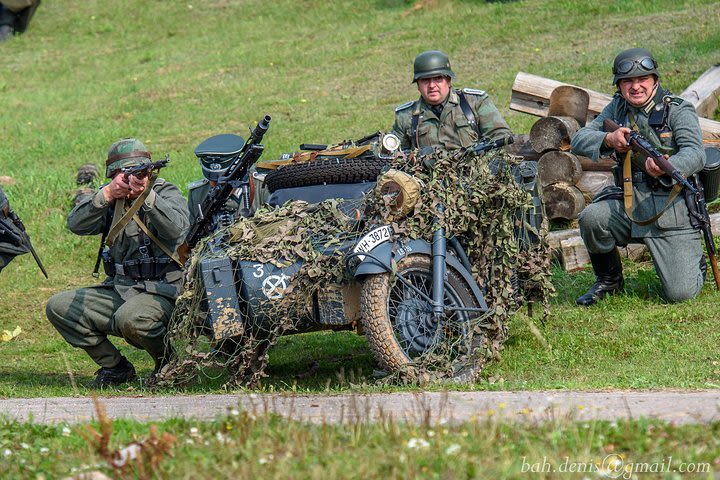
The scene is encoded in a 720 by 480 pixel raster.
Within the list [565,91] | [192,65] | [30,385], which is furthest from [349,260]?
[192,65]

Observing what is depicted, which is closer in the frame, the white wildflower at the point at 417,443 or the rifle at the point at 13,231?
the white wildflower at the point at 417,443

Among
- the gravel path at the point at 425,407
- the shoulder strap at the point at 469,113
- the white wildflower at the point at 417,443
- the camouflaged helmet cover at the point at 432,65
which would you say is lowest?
the gravel path at the point at 425,407

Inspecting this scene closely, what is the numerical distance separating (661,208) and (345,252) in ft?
10.8

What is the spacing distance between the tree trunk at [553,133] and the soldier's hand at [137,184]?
4.60 meters

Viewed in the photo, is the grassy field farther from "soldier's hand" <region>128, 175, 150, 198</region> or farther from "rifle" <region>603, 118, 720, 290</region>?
"soldier's hand" <region>128, 175, 150, 198</region>

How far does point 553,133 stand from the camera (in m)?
11.2

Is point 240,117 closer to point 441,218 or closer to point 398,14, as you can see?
point 398,14

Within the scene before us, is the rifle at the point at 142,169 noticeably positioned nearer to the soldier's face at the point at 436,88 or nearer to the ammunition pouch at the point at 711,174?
the soldier's face at the point at 436,88

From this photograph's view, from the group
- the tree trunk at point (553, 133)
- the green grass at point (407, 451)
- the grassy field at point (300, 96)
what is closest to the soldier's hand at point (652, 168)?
the grassy field at point (300, 96)

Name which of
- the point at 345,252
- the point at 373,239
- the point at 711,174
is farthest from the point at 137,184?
the point at 711,174

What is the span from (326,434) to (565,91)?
746cm

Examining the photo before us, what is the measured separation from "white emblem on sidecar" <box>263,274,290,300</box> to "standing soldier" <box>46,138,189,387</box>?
1.59m

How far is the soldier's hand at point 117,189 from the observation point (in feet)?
26.8

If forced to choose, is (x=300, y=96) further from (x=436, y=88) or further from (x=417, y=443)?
(x=417, y=443)
